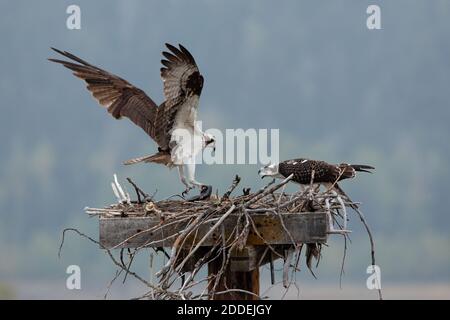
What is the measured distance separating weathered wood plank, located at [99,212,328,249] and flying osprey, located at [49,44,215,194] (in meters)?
1.02

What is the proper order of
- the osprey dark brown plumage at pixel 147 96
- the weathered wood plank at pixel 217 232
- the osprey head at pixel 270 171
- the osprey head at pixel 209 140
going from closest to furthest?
the weathered wood plank at pixel 217 232 → the osprey dark brown plumage at pixel 147 96 → the osprey head at pixel 209 140 → the osprey head at pixel 270 171

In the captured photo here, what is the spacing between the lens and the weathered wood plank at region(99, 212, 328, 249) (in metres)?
5.27

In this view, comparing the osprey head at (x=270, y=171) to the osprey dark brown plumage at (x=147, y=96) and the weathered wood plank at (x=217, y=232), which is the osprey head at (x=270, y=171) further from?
the weathered wood plank at (x=217, y=232)

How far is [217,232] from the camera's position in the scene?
17.3ft

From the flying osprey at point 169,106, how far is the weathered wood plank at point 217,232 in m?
1.02

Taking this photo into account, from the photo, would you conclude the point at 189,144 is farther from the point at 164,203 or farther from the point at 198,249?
the point at 198,249

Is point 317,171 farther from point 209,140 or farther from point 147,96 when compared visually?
point 147,96

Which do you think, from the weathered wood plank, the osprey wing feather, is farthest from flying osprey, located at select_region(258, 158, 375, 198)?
the weathered wood plank

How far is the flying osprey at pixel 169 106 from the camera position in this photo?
21.2 feet

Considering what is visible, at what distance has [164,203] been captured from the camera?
5.96 meters

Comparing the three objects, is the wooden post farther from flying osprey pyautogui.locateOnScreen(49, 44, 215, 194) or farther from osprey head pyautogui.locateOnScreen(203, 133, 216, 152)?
osprey head pyautogui.locateOnScreen(203, 133, 216, 152)

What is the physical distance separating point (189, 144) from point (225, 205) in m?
1.78

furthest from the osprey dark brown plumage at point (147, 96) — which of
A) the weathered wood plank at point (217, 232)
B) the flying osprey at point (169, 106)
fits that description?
the weathered wood plank at point (217, 232)
